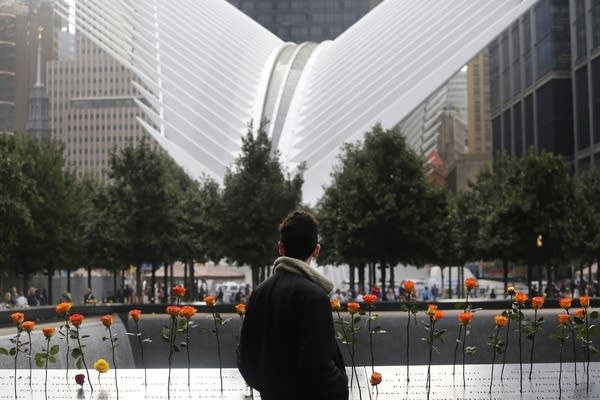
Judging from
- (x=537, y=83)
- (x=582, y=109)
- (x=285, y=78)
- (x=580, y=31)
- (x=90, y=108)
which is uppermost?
(x=90, y=108)

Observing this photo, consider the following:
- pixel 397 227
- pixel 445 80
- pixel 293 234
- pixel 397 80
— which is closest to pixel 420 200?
pixel 397 227

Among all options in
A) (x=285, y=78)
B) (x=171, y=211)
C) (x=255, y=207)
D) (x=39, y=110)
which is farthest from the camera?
(x=39, y=110)

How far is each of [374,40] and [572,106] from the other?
20606mm

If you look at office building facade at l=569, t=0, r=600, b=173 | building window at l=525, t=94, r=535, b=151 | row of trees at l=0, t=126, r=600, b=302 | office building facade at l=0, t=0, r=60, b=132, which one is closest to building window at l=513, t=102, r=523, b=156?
building window at l=525, t=94, r=535, b=151

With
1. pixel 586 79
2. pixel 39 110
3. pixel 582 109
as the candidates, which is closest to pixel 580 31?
pixel 586 79

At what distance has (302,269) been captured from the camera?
5.93 metres

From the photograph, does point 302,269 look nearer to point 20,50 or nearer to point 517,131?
point 517,131

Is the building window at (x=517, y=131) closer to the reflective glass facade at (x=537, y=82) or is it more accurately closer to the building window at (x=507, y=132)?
the reflective glass facade at (x=537, y=82)

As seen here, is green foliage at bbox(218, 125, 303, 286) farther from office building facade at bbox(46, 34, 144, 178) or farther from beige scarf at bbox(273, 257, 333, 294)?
office building facade at bbox(46, 34, 144, 178)

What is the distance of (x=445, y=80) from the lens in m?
51.8

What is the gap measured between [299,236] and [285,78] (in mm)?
64889

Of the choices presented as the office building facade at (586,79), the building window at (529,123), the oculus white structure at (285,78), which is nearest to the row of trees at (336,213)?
the oculus white structure at (285,78)

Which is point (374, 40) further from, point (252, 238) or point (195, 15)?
point (252, 238)

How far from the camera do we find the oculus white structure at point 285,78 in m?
54.7
